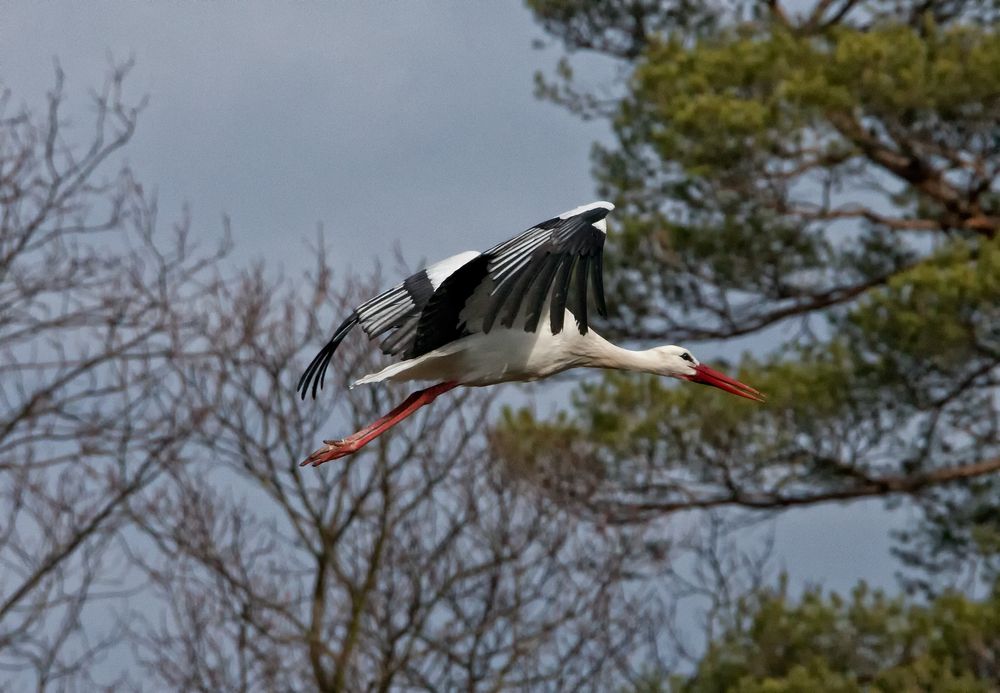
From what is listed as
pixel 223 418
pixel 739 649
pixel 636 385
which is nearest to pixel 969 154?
pixel 636 385

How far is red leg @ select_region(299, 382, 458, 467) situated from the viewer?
6.39 m

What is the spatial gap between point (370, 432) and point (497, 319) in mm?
690

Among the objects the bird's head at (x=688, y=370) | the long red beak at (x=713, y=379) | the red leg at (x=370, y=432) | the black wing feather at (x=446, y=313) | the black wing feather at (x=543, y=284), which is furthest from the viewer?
the long red beak at (x=713, y=379)

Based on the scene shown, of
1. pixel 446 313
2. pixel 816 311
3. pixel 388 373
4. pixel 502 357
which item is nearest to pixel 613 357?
pixel 502 357

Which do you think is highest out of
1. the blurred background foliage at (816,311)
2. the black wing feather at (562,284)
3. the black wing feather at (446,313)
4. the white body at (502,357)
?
the blurred background foliage at (816,311)

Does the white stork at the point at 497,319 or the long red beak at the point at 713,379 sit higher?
the long red beak at the point at 713,379

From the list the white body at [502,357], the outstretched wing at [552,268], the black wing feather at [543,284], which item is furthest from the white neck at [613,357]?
the black wing feather at [543,284]

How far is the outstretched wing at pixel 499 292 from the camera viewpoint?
17.8 feet

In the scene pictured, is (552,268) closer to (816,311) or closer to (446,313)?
(446,313)

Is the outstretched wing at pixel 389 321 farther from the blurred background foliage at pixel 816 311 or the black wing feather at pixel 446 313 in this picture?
the blurred background foliage at pixel 816 311

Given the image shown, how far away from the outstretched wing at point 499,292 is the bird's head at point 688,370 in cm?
95

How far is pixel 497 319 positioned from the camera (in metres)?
6.17

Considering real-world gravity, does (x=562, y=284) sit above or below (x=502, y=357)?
below

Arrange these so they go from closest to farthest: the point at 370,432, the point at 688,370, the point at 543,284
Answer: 1. the point at 543,284
2. the point at 370,432
3. the point at 688,370
